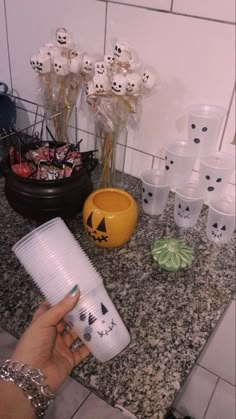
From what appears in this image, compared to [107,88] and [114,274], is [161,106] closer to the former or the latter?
[107,88]

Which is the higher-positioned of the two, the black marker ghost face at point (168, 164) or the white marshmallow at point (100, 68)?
the white marshmallow at point (100, 68)

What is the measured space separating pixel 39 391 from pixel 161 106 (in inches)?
24.1

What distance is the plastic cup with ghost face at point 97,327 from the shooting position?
21.0 inches

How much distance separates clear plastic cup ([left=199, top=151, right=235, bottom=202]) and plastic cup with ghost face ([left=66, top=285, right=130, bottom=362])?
1.21 ft

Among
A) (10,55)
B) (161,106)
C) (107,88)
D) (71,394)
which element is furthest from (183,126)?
(71,394)

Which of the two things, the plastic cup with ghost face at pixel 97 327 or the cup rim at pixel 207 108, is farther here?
the cup rim at pixel 207 108

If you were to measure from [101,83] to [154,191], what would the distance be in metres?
0.27

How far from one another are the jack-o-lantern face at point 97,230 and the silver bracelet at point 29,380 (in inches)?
10.8

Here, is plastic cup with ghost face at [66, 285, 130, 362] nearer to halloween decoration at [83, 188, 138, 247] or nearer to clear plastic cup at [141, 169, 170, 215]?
halloween decoration at [83, 188, 138, 247]

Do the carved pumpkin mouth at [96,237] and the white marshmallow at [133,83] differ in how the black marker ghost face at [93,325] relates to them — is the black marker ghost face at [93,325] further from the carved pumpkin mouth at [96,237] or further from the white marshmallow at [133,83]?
the white marshmallow at [133,83]

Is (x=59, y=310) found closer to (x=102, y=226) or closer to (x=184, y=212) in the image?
(x=102, y=226)

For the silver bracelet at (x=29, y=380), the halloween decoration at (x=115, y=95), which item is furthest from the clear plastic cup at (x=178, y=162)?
the silver bracelet at (x=29, y=380)

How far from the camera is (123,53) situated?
0.67 metres

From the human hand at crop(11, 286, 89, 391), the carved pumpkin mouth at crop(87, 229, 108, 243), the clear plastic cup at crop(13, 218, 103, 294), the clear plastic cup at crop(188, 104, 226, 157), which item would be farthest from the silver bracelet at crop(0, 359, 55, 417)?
the clear plastic cup at crop(188, 104, 226, 157)
